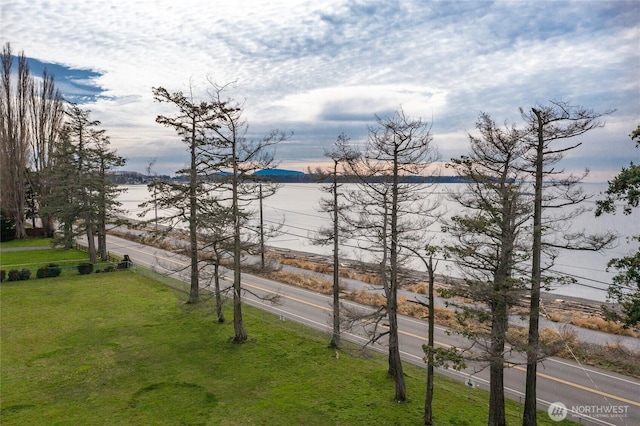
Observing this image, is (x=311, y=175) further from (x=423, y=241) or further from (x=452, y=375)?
(x=452, y=375)

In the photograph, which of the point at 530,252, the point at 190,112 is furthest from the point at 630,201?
the point at 190,112

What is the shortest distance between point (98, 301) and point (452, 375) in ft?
69.1

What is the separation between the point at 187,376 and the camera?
15414 mm

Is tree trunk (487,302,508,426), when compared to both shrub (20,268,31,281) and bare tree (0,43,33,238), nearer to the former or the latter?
shrub (20,268,31,281)

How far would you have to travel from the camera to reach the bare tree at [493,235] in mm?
10523

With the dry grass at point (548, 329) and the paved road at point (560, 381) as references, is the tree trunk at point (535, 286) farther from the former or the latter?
the paved road at point (560, 381)

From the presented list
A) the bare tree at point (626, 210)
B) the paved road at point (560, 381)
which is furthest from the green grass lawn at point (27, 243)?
the bare tree at point (626, 210)

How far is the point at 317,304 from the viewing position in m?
26.2

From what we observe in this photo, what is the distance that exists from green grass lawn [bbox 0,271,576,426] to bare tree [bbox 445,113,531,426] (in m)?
3.81

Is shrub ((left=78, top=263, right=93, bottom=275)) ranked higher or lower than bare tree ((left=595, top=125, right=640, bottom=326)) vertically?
lower

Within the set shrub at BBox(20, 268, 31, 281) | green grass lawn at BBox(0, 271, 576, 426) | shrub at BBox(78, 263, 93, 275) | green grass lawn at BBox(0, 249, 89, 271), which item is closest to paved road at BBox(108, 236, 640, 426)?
green grass lawn at BBox(0, 271, 576, 426)

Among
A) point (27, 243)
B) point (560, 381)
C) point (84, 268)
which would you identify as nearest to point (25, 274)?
point (84, 268)

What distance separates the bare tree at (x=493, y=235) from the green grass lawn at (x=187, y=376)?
381 cm

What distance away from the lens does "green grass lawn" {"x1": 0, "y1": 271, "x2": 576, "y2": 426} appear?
12781mm
